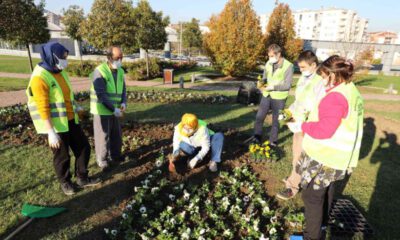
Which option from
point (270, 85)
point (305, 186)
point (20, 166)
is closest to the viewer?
point (305, 186)

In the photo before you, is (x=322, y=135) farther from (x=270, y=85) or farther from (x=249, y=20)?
(x=249, y=20)

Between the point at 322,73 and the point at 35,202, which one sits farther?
the point at 35,202

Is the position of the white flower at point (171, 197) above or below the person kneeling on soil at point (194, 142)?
below

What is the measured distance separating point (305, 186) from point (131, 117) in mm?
6221

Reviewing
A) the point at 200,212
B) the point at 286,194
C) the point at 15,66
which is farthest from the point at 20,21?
the point at 15,66

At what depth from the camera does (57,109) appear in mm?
3482

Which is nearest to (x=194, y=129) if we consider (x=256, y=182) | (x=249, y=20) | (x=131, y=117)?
(x=256, y=182)

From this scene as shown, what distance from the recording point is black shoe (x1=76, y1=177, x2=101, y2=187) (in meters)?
4.15

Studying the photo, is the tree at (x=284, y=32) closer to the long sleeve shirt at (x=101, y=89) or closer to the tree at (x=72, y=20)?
the tree at (x=72, y=20)

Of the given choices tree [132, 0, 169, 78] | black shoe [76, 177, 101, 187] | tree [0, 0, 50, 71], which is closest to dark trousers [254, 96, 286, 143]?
black shoe [76, 177, 101, 187]

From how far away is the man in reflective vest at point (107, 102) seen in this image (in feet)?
13.8

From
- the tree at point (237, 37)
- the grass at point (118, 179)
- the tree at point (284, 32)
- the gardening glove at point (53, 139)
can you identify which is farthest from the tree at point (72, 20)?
the gardening glove at point (53, 139)

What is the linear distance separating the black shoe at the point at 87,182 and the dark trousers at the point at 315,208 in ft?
10.1

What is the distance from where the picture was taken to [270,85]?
17.2ft
